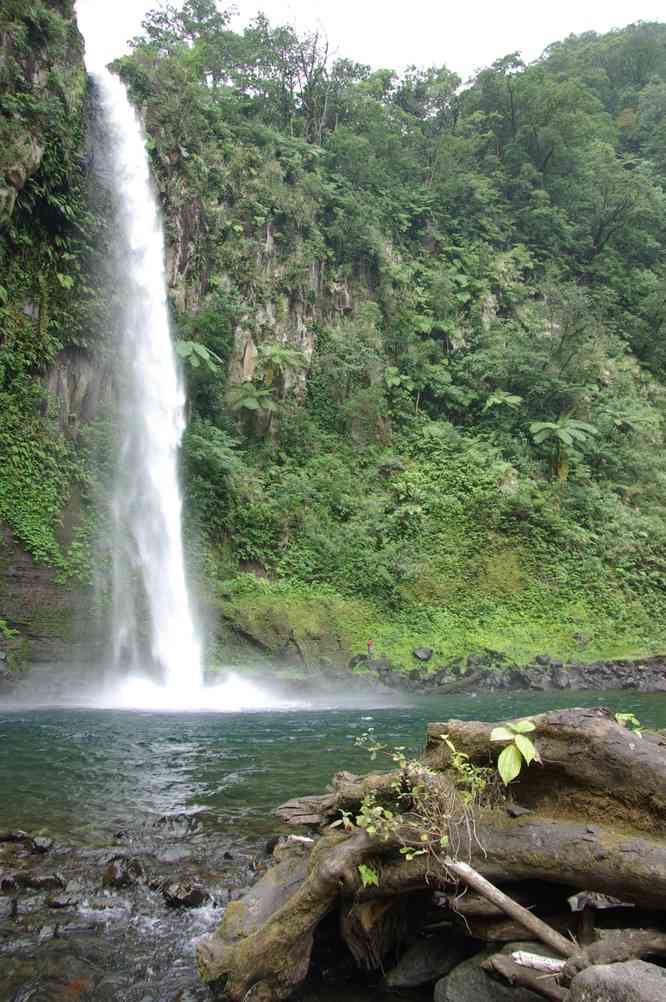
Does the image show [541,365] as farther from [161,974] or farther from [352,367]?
[161,974]

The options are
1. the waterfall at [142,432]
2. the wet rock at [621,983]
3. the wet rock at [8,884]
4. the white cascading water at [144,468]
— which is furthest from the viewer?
the waterfall at [142,432]

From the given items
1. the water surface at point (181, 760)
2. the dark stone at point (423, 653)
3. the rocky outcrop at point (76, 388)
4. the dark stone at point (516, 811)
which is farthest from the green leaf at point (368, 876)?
the rocky outcrop at point (76, 388)

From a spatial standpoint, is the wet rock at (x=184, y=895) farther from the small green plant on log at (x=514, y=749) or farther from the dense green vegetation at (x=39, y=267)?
the dense green vegetation at (x=39, y=267)

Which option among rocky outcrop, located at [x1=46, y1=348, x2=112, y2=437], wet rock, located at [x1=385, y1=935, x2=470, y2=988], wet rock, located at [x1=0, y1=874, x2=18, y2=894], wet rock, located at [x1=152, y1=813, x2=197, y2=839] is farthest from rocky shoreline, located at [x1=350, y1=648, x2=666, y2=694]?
wet rock, located at [x1=385, y1=935, x2=470, y2=988]

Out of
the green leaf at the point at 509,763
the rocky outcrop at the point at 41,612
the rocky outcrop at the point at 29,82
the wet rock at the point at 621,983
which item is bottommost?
the wet rock at the point at 621,983

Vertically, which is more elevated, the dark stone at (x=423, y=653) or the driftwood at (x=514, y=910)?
the dark stone at (x=423, y=653)

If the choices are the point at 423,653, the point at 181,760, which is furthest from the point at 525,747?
the point at 423,653

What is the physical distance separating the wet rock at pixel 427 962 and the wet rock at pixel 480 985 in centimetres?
20

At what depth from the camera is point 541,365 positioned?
26047 millimetres

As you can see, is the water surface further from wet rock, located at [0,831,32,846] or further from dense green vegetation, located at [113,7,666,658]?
dense green vegetation, located at [113,7,666,658]

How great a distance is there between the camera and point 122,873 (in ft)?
15.8

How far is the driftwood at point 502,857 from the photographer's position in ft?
10.3

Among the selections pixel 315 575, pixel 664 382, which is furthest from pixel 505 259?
pixel 315 575

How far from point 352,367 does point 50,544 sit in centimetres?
1326
